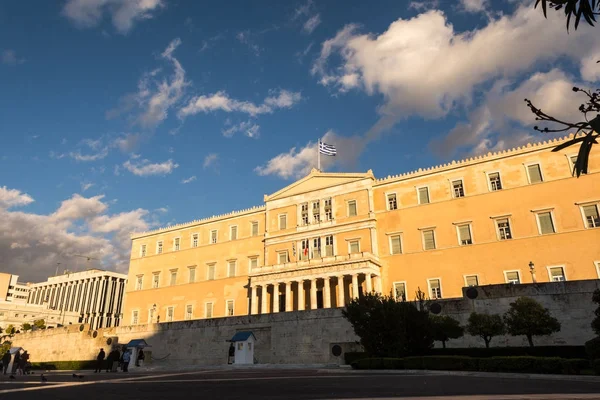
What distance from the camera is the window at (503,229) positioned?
3909 centimetres

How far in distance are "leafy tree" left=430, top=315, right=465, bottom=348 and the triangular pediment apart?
2465 centimetres

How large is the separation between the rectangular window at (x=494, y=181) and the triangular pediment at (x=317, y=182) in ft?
38.3

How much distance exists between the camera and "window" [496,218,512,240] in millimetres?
39094

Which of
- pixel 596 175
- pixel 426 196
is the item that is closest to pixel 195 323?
pixel 426 196

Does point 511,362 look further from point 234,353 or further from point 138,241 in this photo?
point 138,241

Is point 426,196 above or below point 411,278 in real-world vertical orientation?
above

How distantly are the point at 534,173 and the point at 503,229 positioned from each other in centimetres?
565

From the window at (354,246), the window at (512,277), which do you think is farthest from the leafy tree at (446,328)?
the window at (354,246)

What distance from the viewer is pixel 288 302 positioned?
1769 inches

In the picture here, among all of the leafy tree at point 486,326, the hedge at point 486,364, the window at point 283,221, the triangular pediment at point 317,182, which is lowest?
the hedge at point 486,364

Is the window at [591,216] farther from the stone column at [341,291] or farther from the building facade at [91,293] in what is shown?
the building facade at [91,293]

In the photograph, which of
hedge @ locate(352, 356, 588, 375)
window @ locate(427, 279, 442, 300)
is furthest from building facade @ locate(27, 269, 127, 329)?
hedge @ locate(352, 356, 588, 375)

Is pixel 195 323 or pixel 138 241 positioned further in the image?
pixel 138 241

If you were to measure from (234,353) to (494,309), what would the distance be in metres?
17.6
